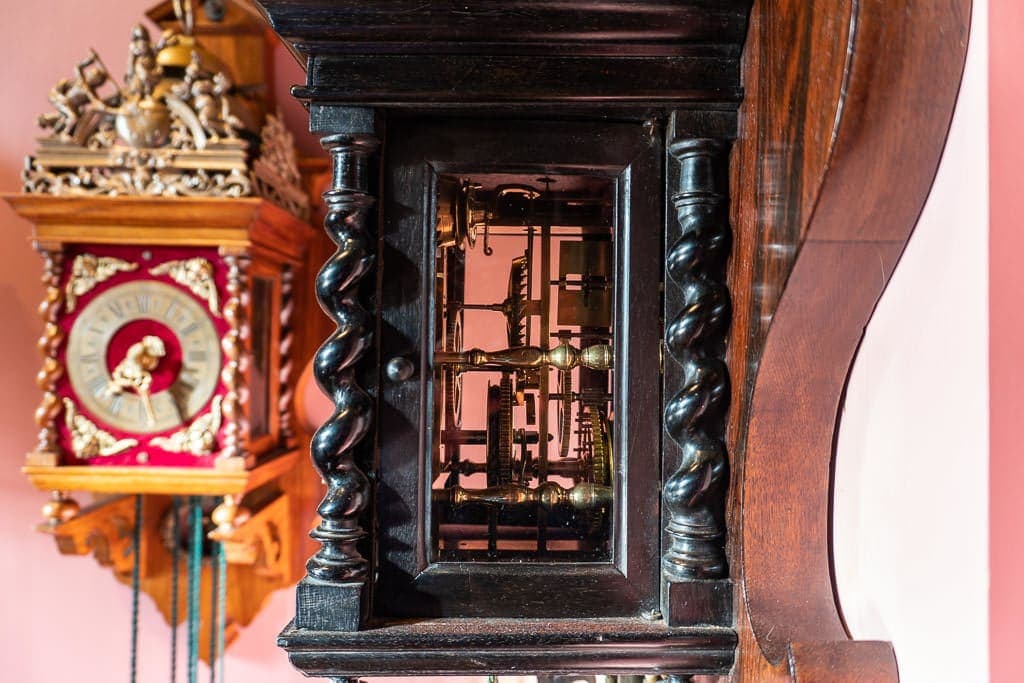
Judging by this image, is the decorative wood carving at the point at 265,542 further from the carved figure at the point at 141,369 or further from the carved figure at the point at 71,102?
the carved figure at the point at 71,102

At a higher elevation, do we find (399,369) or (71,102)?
(71,102)

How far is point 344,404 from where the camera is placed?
50 cm

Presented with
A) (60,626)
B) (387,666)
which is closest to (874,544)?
(387,666)

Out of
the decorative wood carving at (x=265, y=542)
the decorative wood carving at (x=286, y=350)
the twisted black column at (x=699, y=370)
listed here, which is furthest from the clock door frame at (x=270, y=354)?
the twisted black column at (x=699, y=370)

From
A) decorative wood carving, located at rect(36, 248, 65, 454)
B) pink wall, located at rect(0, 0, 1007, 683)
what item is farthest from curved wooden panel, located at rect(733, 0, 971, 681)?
pink wall, located at rect(0, 0, 1007, 683)

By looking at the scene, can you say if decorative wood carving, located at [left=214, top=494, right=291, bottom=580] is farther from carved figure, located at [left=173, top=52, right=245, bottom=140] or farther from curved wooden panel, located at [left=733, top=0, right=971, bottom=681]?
curved wooden panel, located at [left=733, top=0, right=971, bottom=681]

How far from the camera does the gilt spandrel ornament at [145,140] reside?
1.16 meters

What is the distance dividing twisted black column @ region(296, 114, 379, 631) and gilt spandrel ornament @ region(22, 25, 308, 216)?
726 millimetres

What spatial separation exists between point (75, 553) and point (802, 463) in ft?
4.27

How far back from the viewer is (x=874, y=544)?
45cm

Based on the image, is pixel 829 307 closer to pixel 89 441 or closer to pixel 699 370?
pixel 699 370

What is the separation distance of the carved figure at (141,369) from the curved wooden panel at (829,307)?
1.00 meters

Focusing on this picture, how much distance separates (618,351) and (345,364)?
0.19 metres

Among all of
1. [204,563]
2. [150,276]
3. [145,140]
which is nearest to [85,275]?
[150,276]
